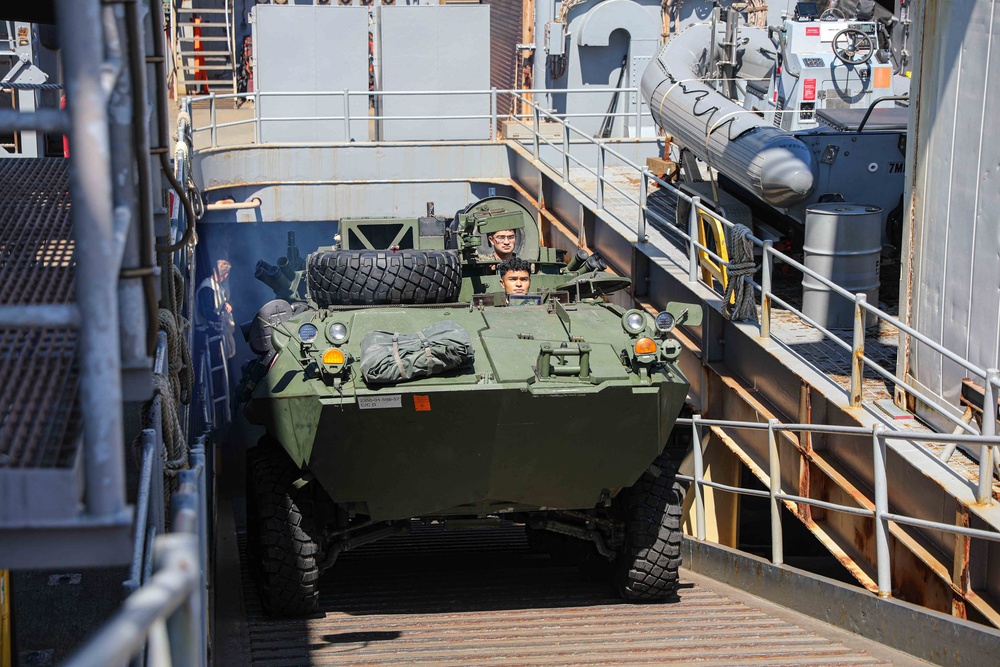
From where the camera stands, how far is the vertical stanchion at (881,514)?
6195 mm

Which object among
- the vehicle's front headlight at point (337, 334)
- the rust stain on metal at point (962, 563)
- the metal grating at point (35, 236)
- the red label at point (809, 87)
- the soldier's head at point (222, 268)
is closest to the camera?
the metal grating at point (35, 236)

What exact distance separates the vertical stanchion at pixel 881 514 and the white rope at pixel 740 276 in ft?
9.00

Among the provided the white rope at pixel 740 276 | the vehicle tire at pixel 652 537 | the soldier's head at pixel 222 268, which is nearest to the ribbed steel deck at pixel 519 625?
the vehicle tire at pixel 652 537

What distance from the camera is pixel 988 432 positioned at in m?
5.81

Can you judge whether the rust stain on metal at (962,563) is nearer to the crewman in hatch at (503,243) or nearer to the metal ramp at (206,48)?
the crewman in hatch at (503,243)

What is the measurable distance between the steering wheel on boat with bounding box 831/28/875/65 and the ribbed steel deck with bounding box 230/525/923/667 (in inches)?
295

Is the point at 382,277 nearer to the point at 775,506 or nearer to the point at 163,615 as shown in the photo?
the point at 775,506

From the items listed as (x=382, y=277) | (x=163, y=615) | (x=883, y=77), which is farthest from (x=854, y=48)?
(x=163, y=615)

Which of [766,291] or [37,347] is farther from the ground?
[37,347]

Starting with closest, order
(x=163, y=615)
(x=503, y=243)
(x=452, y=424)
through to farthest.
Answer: (x=163, y=615)
(x=452, y=424)
(x=503, y=243)

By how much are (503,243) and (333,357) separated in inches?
155

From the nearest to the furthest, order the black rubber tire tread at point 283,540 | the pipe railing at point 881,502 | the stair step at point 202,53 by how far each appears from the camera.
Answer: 1. the pipe railing at point 881,502
2. the black rubber tire tread at point 283,540
3. the stair step at point 202,53

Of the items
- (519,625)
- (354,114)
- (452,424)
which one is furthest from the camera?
(354,114)

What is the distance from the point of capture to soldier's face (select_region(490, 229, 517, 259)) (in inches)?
392
